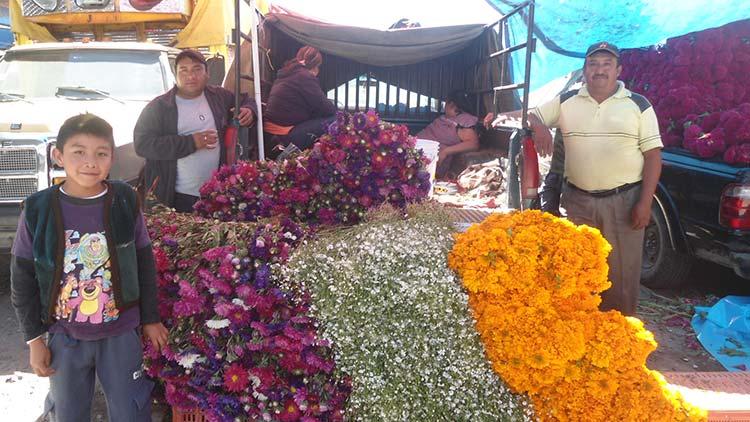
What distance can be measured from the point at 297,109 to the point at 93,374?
2963 mm

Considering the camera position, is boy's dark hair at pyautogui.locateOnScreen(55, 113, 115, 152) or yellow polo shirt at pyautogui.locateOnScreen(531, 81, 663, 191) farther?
yellow polo shirt at pyautogui.locateOnScreen(531, 81, 663, 191)

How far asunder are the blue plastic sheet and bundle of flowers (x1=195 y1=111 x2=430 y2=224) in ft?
8.86

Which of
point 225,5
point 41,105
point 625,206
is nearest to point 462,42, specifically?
point 225,5

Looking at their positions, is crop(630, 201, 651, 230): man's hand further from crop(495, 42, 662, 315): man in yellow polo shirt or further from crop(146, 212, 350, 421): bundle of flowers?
crop(146, 212, 350, 421): bundle of flowers

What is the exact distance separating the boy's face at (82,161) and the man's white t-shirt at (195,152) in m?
1.80

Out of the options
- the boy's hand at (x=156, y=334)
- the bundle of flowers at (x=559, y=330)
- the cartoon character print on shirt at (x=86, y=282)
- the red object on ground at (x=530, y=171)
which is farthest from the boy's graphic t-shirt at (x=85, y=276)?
the red object on ground at (x=530, y=171)

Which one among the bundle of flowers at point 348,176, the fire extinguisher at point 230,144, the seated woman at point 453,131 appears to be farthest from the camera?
the seated woman at point 453,131

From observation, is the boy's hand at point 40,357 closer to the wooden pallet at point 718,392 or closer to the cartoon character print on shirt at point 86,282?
the cartoon character print on shirt at point 86,282

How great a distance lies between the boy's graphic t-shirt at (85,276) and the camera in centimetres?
206

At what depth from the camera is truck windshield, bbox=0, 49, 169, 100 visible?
5.60m

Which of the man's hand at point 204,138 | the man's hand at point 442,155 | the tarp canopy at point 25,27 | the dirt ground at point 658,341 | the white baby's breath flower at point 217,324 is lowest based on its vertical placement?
the dirt ground at point 658,341

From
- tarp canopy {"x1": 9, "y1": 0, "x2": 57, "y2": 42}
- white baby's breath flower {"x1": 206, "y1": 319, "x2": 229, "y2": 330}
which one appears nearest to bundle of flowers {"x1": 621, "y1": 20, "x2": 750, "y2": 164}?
white baby's breath flower {"x1": 206, "y1": 319, "x2": 229, "y2": 330}

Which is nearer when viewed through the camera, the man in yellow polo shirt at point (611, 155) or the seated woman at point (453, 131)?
the man in yellow polo shirt at point (611, 155)

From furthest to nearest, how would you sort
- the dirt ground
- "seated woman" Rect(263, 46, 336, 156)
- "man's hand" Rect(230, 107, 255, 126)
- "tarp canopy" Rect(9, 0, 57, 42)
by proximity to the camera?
"tarp canopy" Rect(9, 0, 57, 42)
"seated woman" Rect(263, 46, 336, 156)
"man's hand" Rect(230, 107, 255, 126)
the dirt ground
